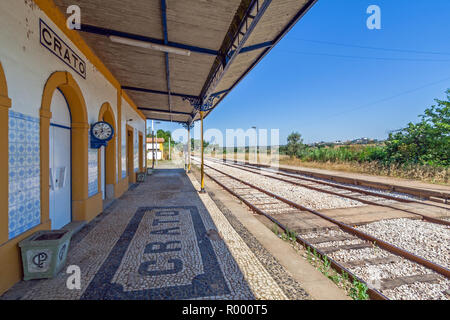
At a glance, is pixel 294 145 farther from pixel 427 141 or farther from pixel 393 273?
pixel 393 273

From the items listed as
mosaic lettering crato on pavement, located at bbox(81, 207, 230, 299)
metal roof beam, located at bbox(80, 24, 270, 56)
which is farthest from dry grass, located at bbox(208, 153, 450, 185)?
mosaic lettering crato on pavement, located at bbox(81, 207, 230, 299)

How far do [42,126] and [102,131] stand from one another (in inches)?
88.5

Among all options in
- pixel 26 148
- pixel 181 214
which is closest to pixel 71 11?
pixel 26 148

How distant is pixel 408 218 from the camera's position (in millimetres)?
5578

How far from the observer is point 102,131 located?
227 inches

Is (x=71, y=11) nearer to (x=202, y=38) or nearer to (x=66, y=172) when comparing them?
(x=202, y=38)

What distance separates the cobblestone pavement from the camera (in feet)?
8.79

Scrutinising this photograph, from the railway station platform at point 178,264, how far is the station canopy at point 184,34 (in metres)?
4.04

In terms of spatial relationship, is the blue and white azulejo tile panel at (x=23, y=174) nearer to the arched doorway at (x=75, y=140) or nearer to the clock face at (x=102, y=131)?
the arched doorway at (x=75, y=140)

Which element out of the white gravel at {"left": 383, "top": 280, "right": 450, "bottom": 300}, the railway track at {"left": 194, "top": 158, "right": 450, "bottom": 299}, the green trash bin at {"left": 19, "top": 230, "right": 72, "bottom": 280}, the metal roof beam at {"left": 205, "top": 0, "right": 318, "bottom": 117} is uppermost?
the metal roof beam at {"left": 205, "top": 0, "right": 318, "bottom": 117}

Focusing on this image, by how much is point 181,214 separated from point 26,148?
12.6ft

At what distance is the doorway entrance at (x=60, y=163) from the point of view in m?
4.34

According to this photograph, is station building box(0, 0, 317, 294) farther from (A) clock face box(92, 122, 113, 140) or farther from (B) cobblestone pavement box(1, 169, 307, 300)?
(B) cobblestone pavement box(1, 169, 307, 300)

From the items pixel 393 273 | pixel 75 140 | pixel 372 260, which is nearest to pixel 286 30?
pixel 372 260
